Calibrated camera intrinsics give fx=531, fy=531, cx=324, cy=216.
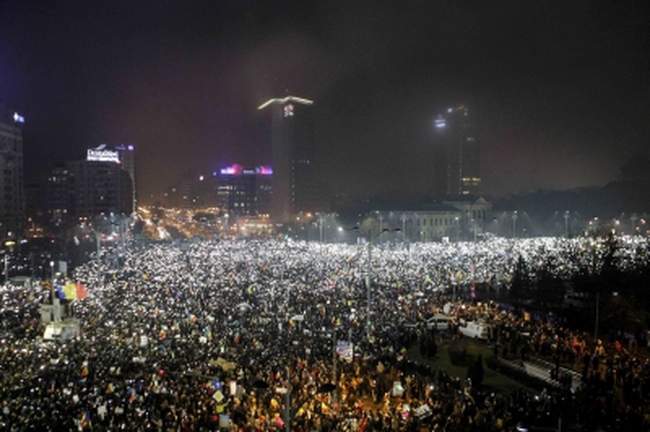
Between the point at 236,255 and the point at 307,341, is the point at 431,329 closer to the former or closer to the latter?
the point at 307,341

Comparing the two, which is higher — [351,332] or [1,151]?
[1,151]

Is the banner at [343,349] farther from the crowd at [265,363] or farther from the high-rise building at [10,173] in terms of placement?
the high-rise building at [10,173]

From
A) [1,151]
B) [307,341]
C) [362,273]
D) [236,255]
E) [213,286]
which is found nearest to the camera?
[307,341]

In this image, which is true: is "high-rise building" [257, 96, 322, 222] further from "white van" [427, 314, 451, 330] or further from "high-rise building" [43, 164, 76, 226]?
"white van" [427, 314, 451, 330]

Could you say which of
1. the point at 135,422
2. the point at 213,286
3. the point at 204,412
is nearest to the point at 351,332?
the point at 204,412

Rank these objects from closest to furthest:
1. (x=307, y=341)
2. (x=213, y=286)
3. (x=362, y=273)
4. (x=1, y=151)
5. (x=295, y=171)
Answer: (x=307, y=341) < (x=213, y=286) < (x=362, y=273) < (x=1, y=151) < (x=295, y=171)

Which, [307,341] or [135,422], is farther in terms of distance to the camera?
[307,341]

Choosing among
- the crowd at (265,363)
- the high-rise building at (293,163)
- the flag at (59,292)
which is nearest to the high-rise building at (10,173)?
the crowd at (265,363)

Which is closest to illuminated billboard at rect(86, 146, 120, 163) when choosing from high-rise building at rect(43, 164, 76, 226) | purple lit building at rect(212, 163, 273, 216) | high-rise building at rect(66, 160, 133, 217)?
high-rise building at rect(66, 160, 133, 217)
